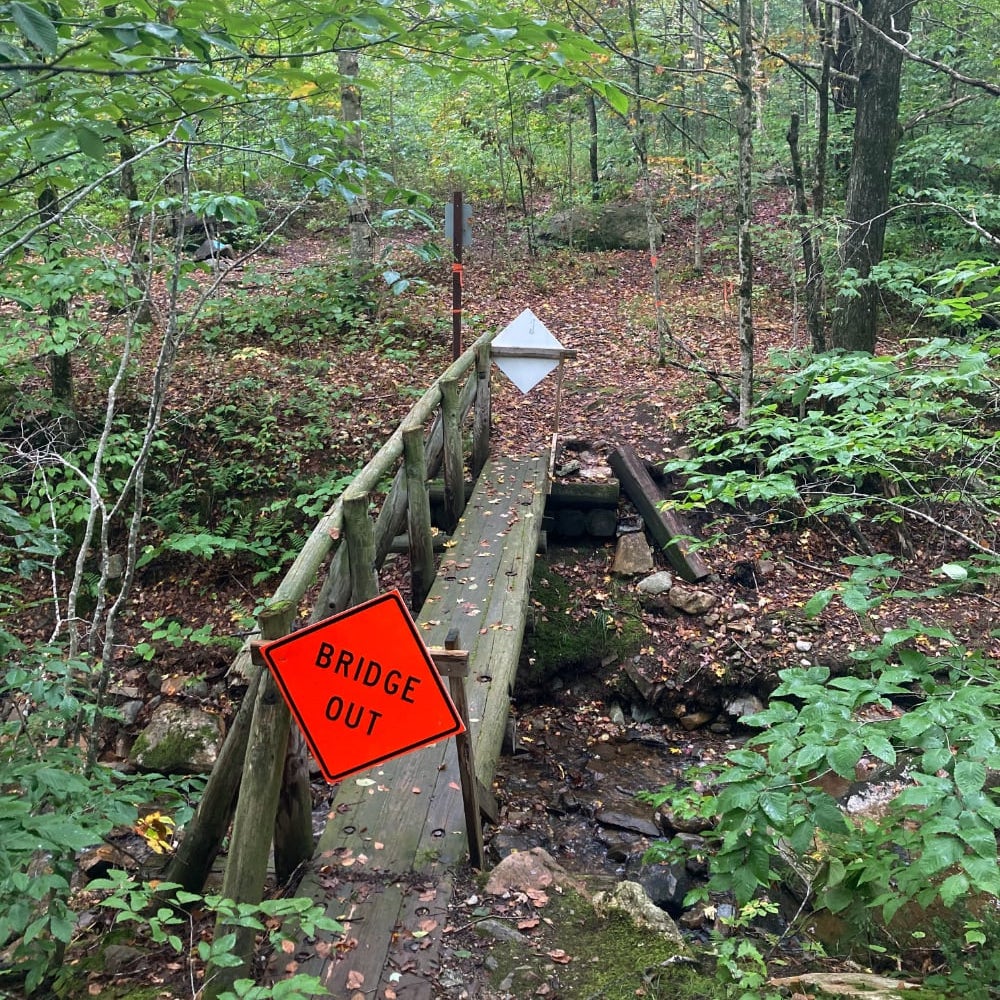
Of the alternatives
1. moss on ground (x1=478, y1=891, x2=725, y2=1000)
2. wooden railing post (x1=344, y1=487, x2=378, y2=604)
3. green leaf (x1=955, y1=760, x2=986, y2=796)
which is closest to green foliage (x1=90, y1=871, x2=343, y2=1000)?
moss on ground (x1=478, y1=891, x2=725, y2=1000)

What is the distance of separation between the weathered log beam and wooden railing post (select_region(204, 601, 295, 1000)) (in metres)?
4.94

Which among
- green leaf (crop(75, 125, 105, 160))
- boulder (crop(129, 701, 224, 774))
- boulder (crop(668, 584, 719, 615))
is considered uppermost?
green leaf (crop(75, 125, 105, 160))

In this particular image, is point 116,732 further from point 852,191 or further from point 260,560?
point 852,191

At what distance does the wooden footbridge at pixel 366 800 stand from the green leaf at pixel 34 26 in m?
1.90

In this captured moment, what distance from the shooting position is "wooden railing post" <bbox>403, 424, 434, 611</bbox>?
5.31 m

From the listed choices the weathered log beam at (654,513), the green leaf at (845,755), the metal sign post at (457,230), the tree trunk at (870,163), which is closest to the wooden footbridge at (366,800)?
the green leaf at (845,755)

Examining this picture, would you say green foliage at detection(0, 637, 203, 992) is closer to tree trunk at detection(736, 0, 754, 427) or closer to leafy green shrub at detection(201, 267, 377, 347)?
tree trunk at detection(736, 0, 754, 427)

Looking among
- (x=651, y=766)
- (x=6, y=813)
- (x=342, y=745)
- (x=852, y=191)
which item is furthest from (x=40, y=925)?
(x=852, y=191)

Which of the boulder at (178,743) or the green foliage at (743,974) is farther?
the boulder at (178,743)

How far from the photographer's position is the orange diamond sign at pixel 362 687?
2764 mm

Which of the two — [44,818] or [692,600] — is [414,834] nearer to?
[44,818]

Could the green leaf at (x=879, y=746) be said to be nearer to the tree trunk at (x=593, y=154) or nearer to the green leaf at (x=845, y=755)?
the green leaf at (x=845, y=755)

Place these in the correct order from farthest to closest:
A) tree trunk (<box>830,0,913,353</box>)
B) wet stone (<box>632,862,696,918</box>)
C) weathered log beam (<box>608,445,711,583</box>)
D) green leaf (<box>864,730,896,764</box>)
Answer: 1. tree trunk (<box>830,0,913,353</box>)
2. weathered log beam (<box>608,445,711,583</box>)
3. wet stone (<box>632,862,696,918</box>)
4. green leaf (<box>864,730,896,764</box>)

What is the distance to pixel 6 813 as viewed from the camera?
86.4 inches
